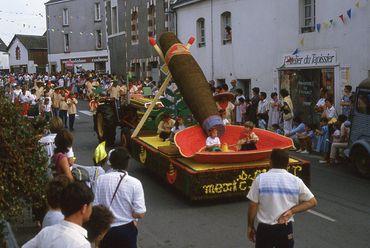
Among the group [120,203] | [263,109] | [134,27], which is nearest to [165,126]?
[263,109]

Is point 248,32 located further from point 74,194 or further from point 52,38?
point 52,38

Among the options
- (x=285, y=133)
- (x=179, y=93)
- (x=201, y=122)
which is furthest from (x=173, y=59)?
(x=285, y=133)

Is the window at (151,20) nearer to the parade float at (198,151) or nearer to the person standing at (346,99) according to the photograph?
the person standing at (346,99)

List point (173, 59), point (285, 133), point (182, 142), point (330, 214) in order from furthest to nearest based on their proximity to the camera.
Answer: point (285, 133) < point (173, 59) < point (182, 142) < point (330, 214)

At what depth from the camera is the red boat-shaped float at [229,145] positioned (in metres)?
9.11

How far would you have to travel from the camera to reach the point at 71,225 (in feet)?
11.1

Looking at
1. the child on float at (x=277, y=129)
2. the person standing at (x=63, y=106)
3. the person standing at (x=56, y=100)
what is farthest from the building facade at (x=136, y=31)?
the child on float at (x=277, y=129)

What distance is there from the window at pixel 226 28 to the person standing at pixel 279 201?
18.7 metres

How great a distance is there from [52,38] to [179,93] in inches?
1791

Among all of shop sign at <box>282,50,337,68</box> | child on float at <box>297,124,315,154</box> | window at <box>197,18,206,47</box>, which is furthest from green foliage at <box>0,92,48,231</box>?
window at <box>197,18,206,47</box>

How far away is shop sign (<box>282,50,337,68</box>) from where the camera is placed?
1703cm

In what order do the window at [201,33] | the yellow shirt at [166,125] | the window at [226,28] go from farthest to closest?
the window at [201,33], the window at [226,28], the yellow shirt at [166,125]

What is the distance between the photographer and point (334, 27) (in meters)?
16.9

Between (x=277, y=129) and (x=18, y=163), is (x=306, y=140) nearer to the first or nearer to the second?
(x=277, y=129)
